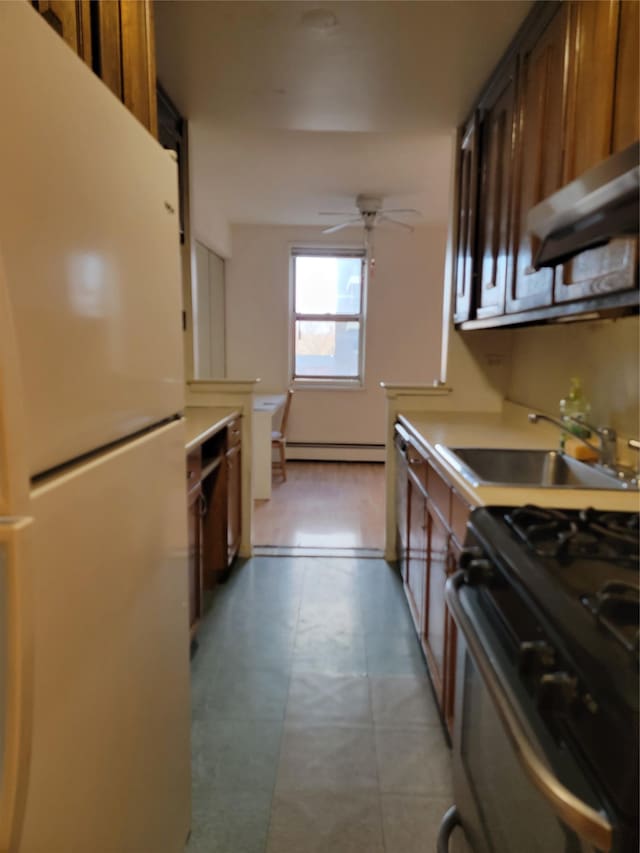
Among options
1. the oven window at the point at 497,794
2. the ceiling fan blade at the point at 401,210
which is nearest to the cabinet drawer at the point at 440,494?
the oven window at the point at 497,794

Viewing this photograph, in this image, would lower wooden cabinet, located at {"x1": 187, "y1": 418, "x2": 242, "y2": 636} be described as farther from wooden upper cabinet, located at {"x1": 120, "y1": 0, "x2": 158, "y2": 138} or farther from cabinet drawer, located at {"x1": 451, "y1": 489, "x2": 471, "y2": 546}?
wooden upper cabinet, located at {"x1": 120, "y1": 0, "x2": 158, "y2": 138}

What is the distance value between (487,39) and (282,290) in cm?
417

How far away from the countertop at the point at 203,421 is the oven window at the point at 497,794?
3.96ft

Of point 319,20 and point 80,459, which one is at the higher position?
point 319,20

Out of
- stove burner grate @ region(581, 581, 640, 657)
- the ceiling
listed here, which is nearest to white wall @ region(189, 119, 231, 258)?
the ceiling

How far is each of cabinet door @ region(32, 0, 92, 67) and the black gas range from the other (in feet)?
4.12

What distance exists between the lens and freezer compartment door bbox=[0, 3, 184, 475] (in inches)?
25.5

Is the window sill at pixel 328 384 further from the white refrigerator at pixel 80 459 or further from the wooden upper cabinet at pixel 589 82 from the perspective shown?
the white refrigerator at pixel 80 459

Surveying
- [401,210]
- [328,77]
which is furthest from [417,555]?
[401,210]

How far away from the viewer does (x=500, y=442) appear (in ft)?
7.61

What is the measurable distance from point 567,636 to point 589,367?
1.67 metres

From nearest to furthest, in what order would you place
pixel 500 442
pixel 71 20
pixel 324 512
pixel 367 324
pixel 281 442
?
pixel 71 20, pixel 500 442, pixel 324 512, pixel 281 442, pixel 367 324

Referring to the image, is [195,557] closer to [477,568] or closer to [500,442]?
[500,442]

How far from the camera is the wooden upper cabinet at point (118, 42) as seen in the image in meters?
1.05
